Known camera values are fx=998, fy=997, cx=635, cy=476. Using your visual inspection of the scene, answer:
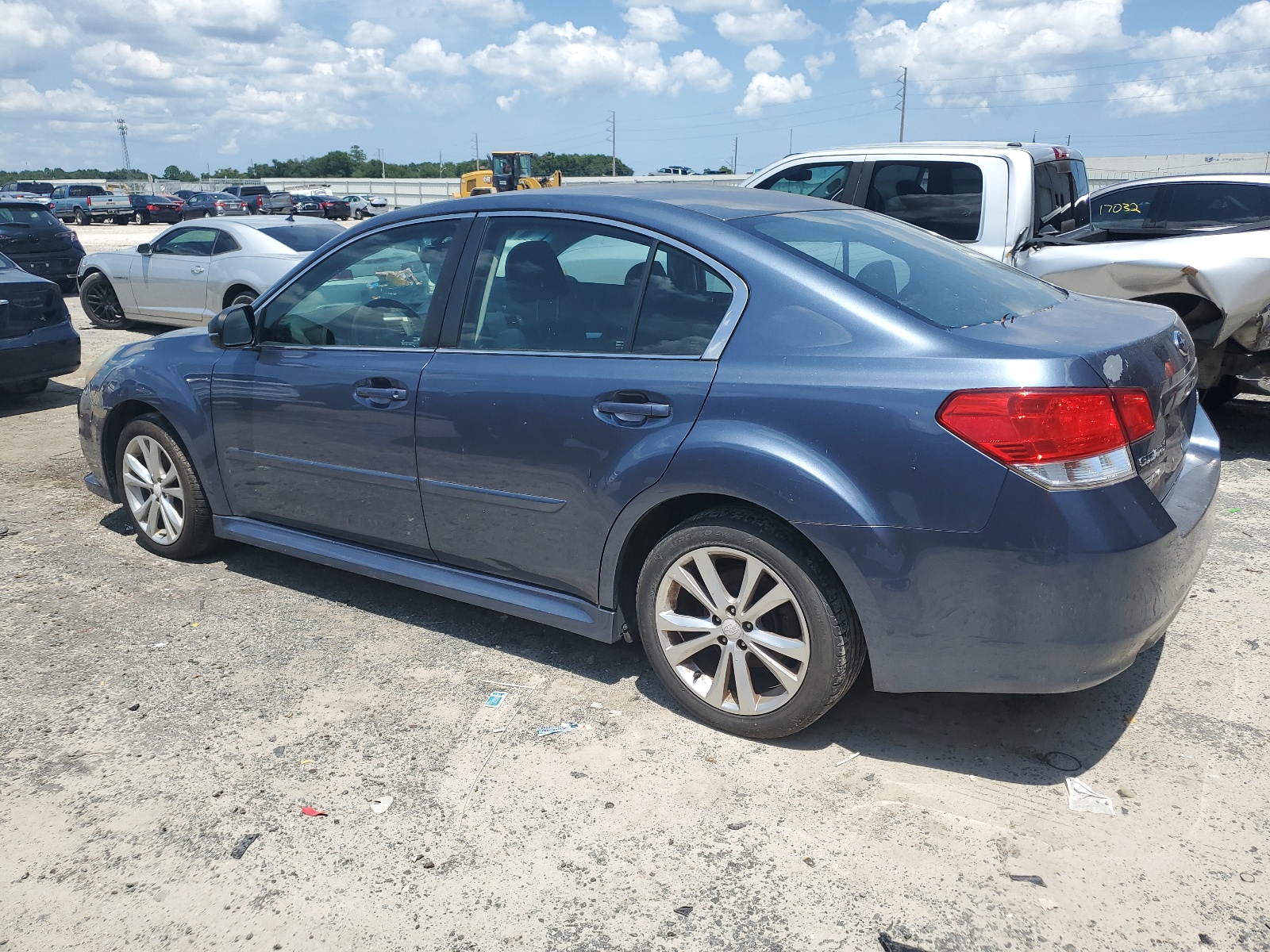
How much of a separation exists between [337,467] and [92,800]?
1502 mm

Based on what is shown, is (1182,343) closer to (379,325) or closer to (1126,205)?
(379,325)

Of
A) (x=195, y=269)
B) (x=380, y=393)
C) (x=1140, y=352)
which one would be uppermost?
(x=1140, y=352)

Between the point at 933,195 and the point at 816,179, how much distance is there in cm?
96

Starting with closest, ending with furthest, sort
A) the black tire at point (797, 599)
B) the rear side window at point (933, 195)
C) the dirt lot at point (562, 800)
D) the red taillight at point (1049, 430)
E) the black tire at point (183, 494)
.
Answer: the dirt lot at point (562, 800) → the red taillight at point (1049, 430) → the black tire at point (797, 599) → the black tire at point (183, 494) → the rear side window at point (933, 195)

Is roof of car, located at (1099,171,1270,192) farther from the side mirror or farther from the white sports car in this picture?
the white sports car

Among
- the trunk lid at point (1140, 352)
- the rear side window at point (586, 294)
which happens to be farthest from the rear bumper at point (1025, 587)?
the rear side window at point (586, 294)

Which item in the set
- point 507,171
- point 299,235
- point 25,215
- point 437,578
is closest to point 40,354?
point 299,235

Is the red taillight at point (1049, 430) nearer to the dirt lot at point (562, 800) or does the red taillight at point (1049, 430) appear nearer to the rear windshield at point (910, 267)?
the rear windshield at point (910, 267)

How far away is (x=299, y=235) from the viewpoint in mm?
11562

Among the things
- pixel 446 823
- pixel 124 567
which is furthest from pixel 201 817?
pixel 124 567

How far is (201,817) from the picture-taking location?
9.58ft

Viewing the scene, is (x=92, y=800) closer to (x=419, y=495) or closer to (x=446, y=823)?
(x=446, y=823)

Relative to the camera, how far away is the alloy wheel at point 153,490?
188 inches

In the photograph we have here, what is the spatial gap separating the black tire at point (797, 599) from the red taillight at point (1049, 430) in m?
0.61
